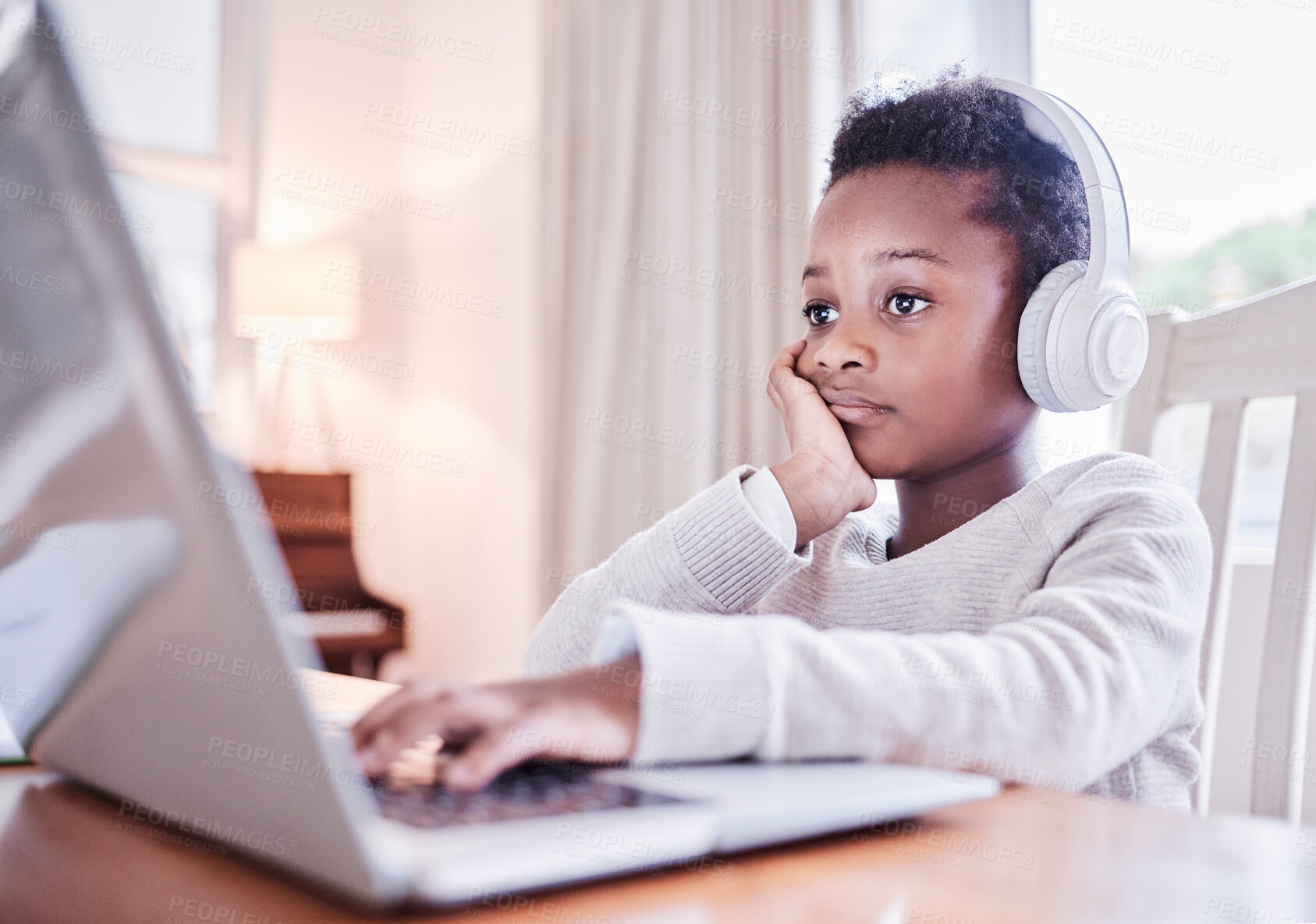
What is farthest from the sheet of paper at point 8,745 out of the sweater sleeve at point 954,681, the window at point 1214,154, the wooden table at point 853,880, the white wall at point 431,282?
the white wall at point 431,282

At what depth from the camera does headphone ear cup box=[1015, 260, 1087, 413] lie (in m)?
0.87

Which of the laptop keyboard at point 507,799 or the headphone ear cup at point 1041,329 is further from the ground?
the headphone ear cup at point 1041,329

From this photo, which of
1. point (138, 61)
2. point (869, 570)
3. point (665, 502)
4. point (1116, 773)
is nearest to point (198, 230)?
point (138, 61)

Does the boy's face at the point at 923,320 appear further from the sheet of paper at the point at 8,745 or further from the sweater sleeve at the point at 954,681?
the sheet of paper at the point at 8,745

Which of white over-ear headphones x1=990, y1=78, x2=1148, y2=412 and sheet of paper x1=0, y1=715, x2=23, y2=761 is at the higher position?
white over-ear headphones x1=990, y1=78, x2=1148, y2=412

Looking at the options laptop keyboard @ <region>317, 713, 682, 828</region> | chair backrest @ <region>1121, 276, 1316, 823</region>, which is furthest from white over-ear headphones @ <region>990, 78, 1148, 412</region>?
laptop keyboard @ <region>317, 713, 682, 828</region>

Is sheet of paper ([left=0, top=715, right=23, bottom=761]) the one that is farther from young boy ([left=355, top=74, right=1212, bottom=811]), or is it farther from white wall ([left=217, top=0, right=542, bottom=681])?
white wall ([left=217, top=0, right=542, bottom=681])

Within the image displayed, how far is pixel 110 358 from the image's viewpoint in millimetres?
292

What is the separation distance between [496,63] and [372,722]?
11.0 ft

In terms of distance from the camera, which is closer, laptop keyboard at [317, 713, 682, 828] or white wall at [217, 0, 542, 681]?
laptop keyboard at [317, 713, 682, 828]

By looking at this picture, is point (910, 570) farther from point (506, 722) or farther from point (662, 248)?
point (662, 248)

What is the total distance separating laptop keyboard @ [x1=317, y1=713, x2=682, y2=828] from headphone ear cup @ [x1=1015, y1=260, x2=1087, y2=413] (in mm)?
588

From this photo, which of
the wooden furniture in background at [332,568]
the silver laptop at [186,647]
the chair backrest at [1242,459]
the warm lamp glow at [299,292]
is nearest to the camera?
the silver laptop at [186,647]

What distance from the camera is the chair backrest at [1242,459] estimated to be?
786 mm
